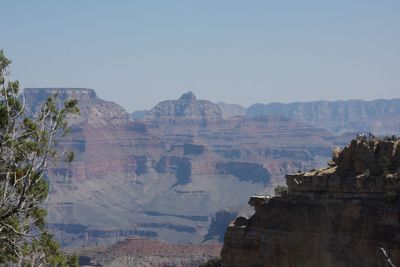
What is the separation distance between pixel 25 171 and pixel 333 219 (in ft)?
52.3

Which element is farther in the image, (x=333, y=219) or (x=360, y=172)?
(x=360, y=172)

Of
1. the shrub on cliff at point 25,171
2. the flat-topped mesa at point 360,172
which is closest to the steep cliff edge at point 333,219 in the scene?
the flat-topped mesa at point 360,172

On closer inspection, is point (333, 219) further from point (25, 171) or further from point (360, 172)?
point (25, 171)

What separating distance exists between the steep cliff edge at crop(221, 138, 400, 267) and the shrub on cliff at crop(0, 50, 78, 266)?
12.3 meters

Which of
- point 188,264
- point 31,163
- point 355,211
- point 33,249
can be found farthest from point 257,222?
point 188,264

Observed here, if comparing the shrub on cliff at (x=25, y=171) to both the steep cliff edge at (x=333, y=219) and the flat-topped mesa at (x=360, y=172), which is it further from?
the flat-topped mesa at (x=360, y=172)

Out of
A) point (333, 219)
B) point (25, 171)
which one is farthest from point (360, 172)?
point (25, 171)

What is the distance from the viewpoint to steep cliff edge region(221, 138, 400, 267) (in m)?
36.4

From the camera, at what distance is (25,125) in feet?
102

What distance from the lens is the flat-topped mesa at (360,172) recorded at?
37.7m

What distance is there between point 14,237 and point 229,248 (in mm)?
16008

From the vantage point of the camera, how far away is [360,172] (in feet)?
128

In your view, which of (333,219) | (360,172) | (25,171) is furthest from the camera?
(360,172)

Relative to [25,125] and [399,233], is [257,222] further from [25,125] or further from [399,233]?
[25,125]
